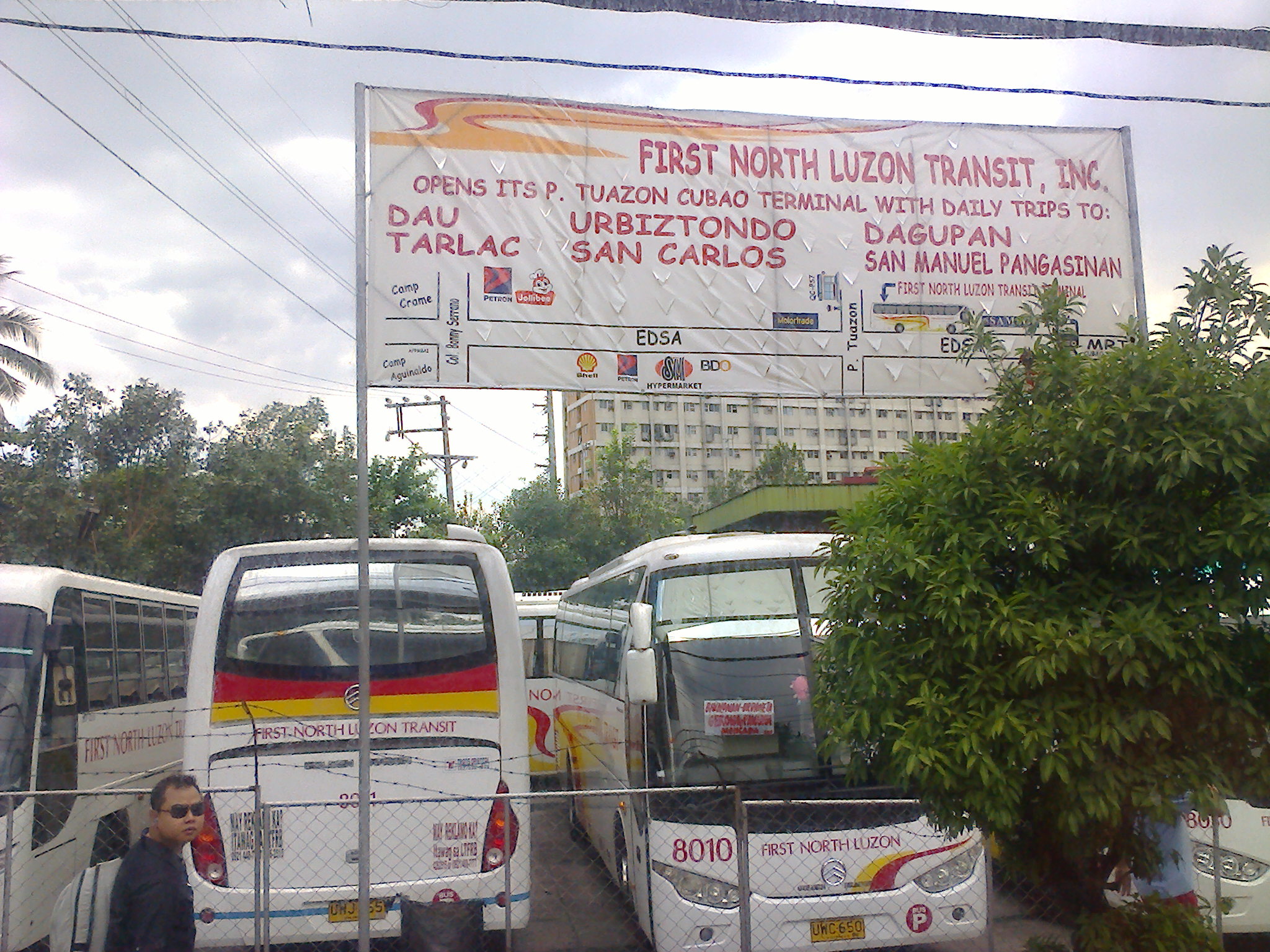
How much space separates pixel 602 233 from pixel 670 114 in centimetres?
100

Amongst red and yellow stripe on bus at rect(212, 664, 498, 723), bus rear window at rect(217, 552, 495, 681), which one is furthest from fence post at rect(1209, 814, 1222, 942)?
bus rear window at rect(217, 552, 495, 681)

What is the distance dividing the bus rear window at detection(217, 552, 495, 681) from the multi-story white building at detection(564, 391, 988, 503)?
3379 inches

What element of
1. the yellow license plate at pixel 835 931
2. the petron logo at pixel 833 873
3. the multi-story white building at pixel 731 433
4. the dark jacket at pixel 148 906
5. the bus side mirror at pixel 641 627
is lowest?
the yellow license plate at pixel 835 931

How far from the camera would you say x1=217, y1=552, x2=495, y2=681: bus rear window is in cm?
701

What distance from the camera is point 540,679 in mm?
15391

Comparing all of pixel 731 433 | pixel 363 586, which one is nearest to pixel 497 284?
pixel 363 586

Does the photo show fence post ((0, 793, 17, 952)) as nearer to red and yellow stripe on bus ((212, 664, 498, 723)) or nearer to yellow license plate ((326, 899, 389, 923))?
red and yellow stripe on bus ((212, 664, 498, 723))

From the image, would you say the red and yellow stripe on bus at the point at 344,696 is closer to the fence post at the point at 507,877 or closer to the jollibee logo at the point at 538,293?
the fence post at the point at 507,877

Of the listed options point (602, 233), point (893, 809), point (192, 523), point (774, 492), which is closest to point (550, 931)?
point (893, 809)

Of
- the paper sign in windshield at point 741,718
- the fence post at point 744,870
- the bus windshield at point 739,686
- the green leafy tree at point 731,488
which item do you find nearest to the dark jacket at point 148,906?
the fence post at point 744,870

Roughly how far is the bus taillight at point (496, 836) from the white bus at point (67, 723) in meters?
2.49

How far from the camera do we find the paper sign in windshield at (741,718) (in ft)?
22.5

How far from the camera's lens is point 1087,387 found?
4.12 metres

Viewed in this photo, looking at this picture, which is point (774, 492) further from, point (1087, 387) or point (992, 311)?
point (1087, 387)
